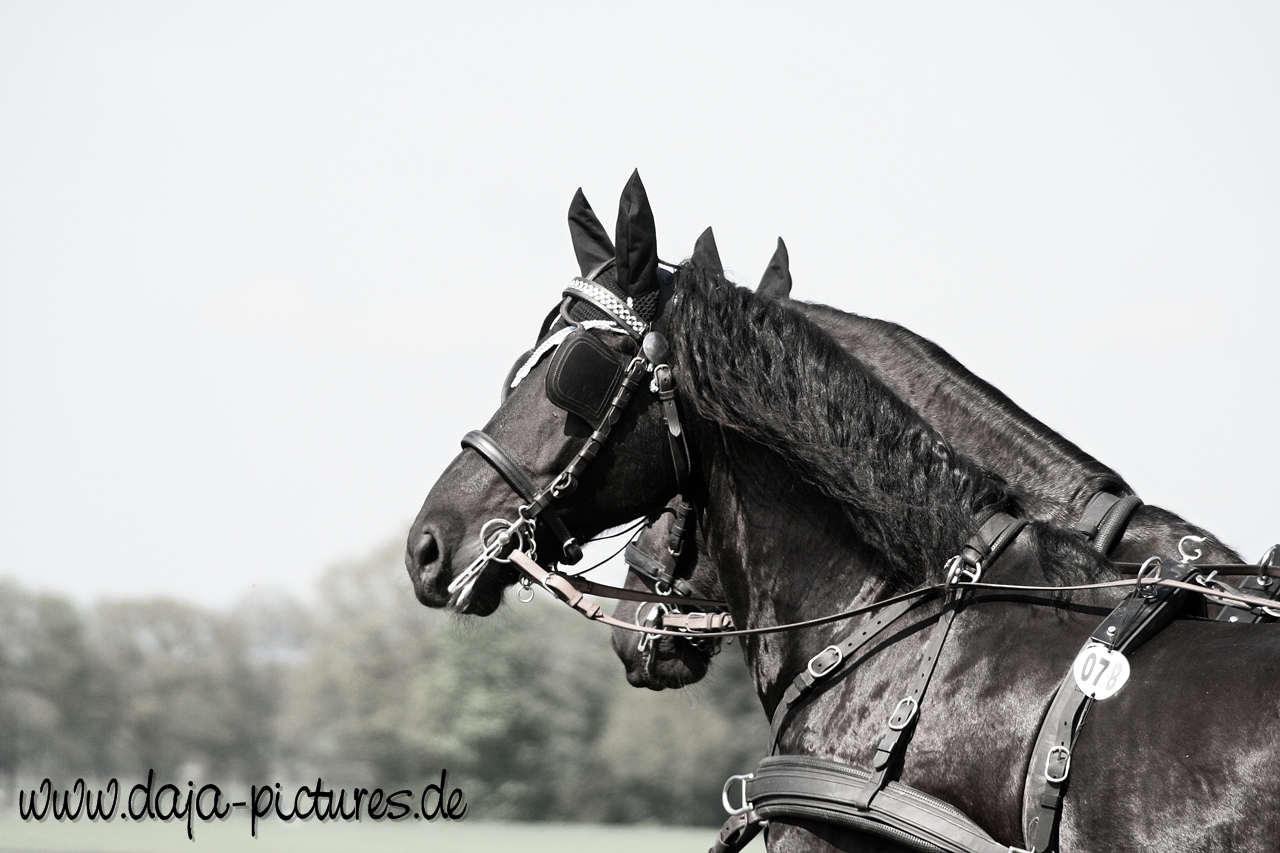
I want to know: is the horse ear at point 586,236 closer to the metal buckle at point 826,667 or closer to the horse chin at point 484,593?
the horse chin at point 484,593

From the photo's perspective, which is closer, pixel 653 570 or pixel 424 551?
pixel 424 551

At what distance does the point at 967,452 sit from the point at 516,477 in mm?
2030

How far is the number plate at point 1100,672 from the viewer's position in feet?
10.1

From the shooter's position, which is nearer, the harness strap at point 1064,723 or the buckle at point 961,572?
the harness strap at point 1064,723

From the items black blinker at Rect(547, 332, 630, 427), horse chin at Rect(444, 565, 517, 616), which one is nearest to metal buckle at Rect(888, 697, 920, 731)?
black blinker at Rect(547, 332, 630, 427)

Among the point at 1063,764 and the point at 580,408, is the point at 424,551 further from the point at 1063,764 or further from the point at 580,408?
the point at 1063,764

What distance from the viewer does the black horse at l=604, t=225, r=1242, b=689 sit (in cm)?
471

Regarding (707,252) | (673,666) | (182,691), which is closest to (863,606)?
(707,252)

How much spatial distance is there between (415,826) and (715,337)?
36806mm

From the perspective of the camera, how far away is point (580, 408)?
386cm

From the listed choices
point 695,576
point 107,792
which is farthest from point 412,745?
point 695,576

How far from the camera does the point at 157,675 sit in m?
44.7

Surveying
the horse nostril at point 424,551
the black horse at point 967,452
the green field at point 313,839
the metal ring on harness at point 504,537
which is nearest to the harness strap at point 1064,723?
the black horse at point 967,452

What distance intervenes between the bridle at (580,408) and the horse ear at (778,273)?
2385mm
